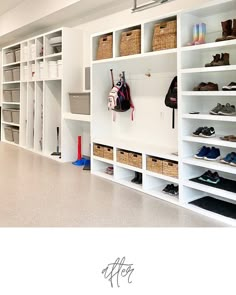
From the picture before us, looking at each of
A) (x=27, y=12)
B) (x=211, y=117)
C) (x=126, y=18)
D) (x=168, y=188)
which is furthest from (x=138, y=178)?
(x=27, y=12)

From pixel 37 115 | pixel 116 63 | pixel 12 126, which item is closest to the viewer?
pixel 116 63

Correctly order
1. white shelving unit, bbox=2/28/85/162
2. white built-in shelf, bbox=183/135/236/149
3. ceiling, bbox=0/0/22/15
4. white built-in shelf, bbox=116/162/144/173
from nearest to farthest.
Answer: white built-in shelf, bbox=183/135/236/149 < white built-in shelf, bbox=116/162/144/173 < white shelving unit, bbox=2/28/85/162 < ceiling, bbox=0/0/22/15

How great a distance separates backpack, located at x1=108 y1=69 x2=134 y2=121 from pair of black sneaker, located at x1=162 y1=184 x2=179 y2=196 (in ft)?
5.23

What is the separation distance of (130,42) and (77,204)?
2386mm

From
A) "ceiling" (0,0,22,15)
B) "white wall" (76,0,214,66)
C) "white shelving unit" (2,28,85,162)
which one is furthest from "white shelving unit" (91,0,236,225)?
"ceiling" (0,0,22,15)

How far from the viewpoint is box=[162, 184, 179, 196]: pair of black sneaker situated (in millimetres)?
4070

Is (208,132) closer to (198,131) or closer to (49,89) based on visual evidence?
(198,131)

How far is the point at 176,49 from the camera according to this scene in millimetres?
3803

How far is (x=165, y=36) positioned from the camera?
402 centimetres

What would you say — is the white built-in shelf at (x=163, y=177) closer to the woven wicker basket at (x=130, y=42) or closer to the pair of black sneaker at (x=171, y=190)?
the pair of black sneaker at (x=171, y=190)

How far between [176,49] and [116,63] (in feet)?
5.47

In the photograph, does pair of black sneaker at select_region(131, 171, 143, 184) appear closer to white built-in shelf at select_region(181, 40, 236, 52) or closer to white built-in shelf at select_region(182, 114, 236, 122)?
white built-in shelf at select_region(182, 114, 236, 122)
